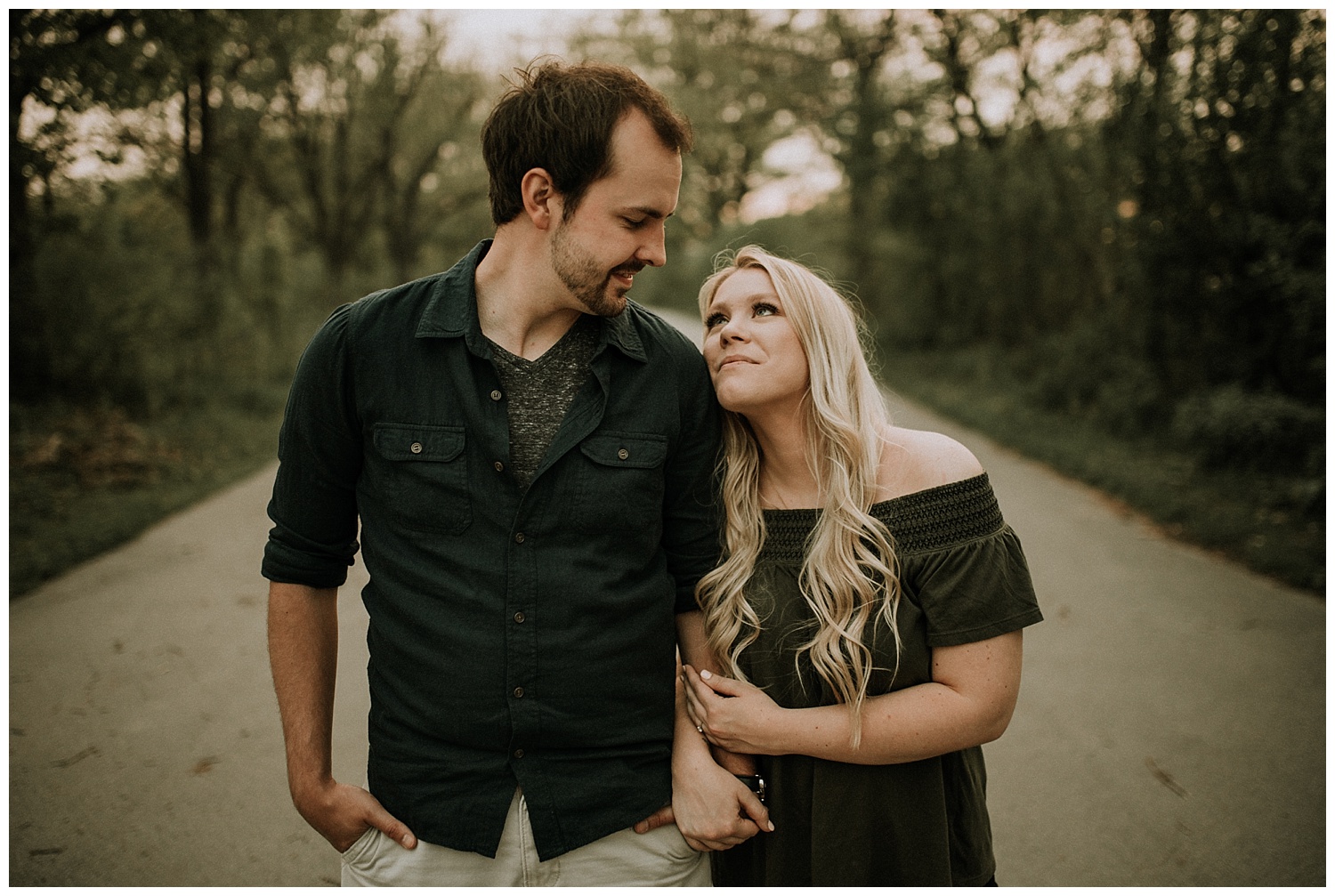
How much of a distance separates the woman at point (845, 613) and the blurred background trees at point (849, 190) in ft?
1.75

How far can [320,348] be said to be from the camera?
196 cm

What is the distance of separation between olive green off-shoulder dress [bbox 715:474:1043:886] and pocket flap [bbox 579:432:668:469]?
1.40 feet

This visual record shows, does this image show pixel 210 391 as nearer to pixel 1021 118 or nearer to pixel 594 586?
pixel 594 586

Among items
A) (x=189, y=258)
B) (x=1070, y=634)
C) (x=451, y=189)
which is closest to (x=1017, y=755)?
(x=1070, y=634)

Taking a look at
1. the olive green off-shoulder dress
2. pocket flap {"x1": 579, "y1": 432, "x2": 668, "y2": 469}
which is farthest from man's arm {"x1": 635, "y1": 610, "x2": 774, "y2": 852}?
pocket flap {"x1": 579, "y1": 432, "x2": 668, "y2": 469}

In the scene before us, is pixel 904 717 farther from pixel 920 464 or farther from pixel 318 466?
pixel 318 466

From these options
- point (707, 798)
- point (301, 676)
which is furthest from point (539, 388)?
point (707, 798)

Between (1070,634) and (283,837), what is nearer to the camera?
(283,837)

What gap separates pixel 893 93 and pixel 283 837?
19.7 m

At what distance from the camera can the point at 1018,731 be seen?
443 cm

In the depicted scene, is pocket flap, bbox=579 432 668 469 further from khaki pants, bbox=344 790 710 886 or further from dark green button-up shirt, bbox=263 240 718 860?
khaki pants, bbox=344 790 710 886

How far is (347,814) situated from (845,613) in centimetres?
122

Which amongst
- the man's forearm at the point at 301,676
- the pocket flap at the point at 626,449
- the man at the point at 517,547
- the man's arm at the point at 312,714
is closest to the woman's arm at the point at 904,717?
the man at the point at 517,547

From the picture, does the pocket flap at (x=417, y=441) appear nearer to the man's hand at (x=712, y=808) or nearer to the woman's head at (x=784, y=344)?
the woman's head at (x=784, y=344)
